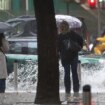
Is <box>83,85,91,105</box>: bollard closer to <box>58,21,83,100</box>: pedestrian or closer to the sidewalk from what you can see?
the sidewalk

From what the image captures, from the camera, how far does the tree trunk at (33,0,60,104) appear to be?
504 inches

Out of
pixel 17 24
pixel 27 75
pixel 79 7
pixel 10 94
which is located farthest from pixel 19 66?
pixel 79 7

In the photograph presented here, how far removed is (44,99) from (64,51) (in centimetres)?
231

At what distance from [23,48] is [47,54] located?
23.1 ft

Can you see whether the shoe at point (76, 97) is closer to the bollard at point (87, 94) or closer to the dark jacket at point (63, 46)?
the dark jacket at point (63, 46)

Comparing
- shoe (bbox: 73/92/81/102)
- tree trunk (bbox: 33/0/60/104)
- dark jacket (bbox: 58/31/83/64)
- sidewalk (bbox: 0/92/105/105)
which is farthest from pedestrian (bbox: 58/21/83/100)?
tree trunk (bbox: 33/0/60/104)

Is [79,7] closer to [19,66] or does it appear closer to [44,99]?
[19,66]

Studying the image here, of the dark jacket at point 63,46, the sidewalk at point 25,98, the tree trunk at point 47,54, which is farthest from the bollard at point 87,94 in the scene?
the dark jacket at point 63,46

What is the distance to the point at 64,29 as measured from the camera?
1468cm

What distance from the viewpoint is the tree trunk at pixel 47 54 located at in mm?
12789

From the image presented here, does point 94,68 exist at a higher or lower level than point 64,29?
lower

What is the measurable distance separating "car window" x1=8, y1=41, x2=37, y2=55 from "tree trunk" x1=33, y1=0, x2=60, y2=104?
22.1ft

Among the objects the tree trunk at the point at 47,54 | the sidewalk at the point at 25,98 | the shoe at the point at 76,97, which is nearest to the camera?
the tree trunk at the point at 47,54

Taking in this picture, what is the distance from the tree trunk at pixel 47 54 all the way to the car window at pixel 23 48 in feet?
22.1
